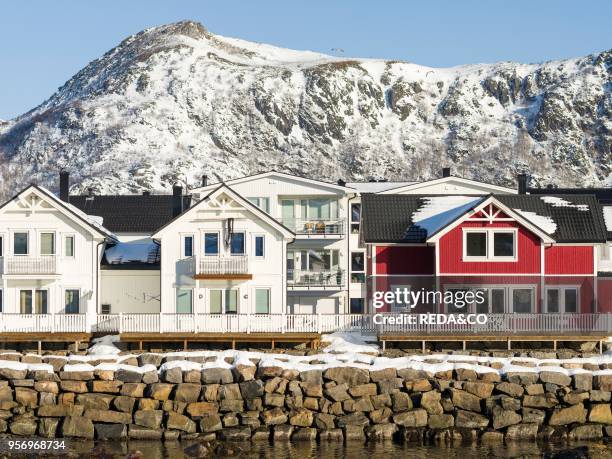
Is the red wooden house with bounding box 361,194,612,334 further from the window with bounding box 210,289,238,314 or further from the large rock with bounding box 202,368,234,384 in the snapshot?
the large rock with bounding box 202,368,234,384

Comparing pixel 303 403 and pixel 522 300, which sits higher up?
pixel 522 300

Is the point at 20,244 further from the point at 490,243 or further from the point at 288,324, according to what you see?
the point at 490,243

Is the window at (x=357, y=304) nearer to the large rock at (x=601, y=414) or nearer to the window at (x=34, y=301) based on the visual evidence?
the window at (x=34, y=301)

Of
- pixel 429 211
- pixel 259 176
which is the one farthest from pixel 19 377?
pixel 259 176

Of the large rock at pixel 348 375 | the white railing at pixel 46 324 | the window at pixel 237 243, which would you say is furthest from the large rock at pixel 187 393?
the window at pixel 237 243

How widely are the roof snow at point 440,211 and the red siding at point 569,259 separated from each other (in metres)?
3.58

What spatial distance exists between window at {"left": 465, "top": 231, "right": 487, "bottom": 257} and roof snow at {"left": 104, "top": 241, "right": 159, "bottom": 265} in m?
14.1

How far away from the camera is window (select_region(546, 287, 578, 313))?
Answer: 44.7 meters

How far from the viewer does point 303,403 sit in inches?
1485

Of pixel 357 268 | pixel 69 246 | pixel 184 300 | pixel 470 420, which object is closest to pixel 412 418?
pixel 470 420

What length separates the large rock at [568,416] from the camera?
122 feet

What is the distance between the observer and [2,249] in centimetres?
4734

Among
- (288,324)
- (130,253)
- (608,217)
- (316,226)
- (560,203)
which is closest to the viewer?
(288,324)

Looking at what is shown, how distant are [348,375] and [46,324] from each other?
12962 mm
